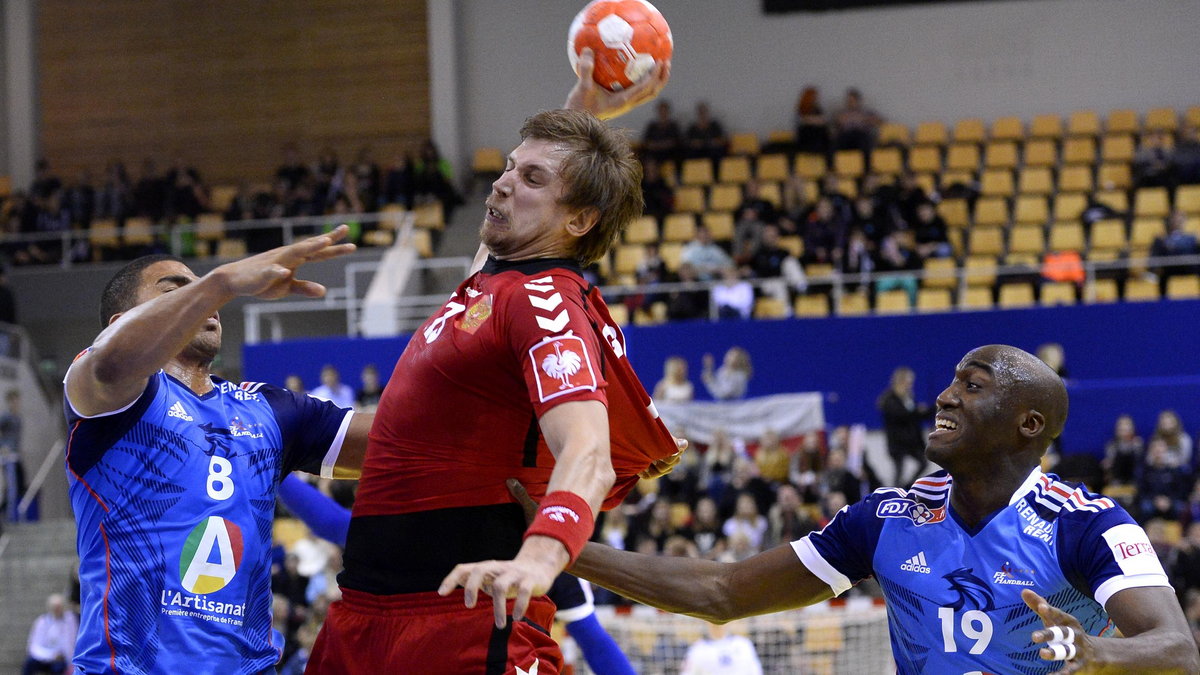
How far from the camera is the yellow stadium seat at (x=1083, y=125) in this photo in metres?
22.7

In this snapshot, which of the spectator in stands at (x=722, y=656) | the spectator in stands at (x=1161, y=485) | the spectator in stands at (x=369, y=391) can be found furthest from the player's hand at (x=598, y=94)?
the spectator in stands at (x=369, y=391)

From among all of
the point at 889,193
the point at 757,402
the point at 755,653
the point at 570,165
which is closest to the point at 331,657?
the point at 570,165

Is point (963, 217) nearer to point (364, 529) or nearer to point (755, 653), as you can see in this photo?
point (755, 653)

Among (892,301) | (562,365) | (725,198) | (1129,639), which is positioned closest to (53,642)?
(892,301)

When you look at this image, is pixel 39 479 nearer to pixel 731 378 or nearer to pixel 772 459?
pixel 731 378

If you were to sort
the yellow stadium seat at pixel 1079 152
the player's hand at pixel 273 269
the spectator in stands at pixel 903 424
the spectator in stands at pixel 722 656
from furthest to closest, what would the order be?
the yellow stadium seat at pixel 1079 152 < the spectator in stands at pixel 903 424 < the spectator in stands at pixel 722 656 < the player's hand at pixel 273 269

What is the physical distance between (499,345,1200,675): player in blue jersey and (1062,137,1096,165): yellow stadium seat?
1899 cm

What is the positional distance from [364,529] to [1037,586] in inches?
76.3

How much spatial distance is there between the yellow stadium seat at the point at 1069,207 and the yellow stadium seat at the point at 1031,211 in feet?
0.60

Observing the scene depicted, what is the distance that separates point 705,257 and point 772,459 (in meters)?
4.50

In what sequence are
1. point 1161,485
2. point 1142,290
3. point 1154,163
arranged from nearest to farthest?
point 1161,485 < point 1142,290 < point 1154,163

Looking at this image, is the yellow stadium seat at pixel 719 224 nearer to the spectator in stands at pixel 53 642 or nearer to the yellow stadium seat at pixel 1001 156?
the yellow stadium seat at pixel 1001 156

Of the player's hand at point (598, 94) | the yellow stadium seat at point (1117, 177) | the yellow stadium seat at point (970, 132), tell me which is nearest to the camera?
the player's hand at point (598, 94)

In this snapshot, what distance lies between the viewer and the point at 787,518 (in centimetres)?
1412
